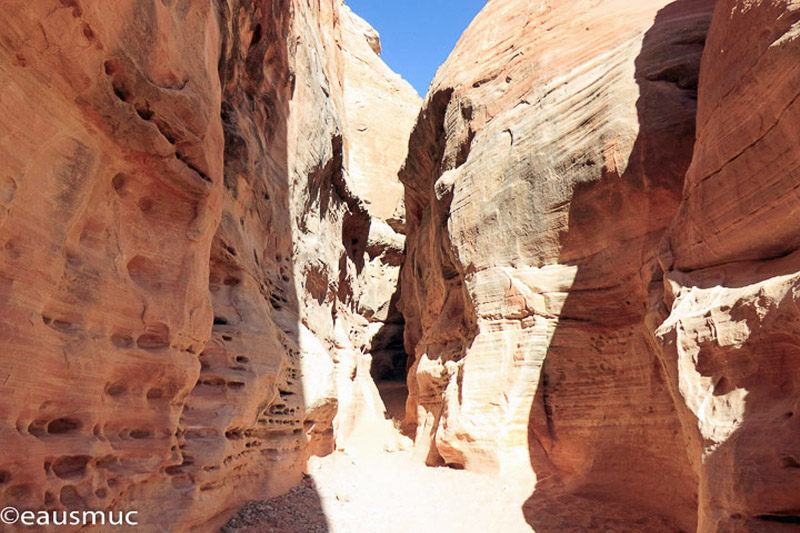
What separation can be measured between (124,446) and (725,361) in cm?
492

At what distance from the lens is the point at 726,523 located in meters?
3.30

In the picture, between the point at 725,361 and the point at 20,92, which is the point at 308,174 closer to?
the point at 20,92

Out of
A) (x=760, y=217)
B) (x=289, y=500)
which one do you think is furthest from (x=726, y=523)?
(x=289, y=500)

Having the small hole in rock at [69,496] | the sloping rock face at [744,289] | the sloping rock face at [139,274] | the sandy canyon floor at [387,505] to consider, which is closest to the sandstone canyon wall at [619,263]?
the sloping rock face at [744,289]

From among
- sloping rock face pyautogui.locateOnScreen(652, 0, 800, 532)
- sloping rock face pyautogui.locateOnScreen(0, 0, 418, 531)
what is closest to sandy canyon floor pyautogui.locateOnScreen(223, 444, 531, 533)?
sloping rock face pyautogui.locateOnScreen(0, 0, 418, 531)

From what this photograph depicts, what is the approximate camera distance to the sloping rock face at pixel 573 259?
Result: 6.27m

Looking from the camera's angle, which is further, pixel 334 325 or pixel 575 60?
pixel 334 325

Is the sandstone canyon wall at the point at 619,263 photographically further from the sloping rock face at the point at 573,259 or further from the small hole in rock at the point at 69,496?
the small hole in rock at the point at 69,496

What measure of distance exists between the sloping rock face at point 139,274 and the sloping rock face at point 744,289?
4508 mm

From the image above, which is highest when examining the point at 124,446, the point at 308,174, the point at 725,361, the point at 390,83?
the point at 390,83

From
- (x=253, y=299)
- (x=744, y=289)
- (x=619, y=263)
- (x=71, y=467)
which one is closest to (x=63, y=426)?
(x=71, y=467)

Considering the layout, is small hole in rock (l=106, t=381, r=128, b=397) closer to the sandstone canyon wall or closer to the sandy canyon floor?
the sandy canyon floor

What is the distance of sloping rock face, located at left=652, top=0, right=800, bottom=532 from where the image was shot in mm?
3223

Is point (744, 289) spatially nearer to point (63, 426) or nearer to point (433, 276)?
point (63, 426)
